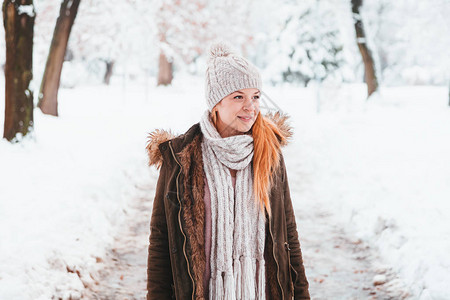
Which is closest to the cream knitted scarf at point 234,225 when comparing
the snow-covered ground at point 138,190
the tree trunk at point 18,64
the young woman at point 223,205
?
the young woman at point 223,205

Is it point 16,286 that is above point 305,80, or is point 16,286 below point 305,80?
below

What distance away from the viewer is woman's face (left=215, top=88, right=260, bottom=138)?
2.30 meters

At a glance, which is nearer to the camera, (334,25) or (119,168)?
(119,168)

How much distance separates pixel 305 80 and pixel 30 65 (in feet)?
88.8

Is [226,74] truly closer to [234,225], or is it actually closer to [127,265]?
[234,225]

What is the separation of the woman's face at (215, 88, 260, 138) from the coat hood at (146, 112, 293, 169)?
0.84 ft

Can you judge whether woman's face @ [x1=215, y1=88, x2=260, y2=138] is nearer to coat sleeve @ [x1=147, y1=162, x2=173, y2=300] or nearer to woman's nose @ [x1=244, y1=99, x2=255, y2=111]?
woman's nose @ [x1=244, y1=99, x2=255, y2=111]

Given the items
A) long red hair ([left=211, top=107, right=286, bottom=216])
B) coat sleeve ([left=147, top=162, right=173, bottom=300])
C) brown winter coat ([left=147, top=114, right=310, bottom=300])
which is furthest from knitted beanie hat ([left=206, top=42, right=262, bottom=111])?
coat sleeve ([left=147, top=162, right=173, bottom=300])

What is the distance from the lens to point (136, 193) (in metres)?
8.54

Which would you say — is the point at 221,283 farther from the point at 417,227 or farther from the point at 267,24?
the point at 267,24

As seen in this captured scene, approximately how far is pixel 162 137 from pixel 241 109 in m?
0.46

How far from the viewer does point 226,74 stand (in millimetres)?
2287

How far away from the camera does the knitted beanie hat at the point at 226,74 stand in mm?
2279

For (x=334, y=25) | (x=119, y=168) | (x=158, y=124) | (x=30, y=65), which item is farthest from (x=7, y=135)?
(x=334, y=25)
